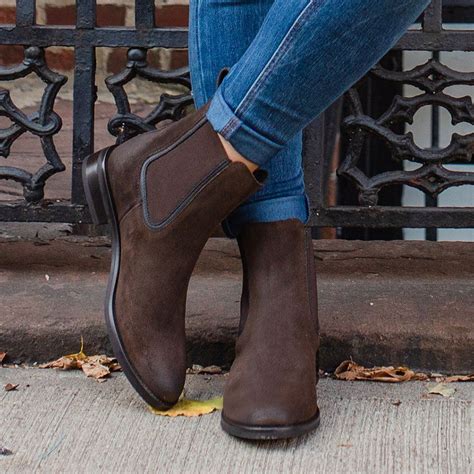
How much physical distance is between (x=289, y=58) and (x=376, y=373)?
625 mm

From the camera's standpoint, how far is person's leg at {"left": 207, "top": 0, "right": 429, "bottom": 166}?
44.8 inches

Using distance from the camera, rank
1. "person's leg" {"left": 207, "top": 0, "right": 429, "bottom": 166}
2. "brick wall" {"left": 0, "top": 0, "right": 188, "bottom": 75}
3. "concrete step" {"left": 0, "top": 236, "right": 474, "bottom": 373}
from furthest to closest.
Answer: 1. "brick wall" {"left": 0, "top": 0, "right": 188, "bottom": 75}
2. "concrete step" {"left": 0, "top": 236, "right": 474, "bottom": 373}
3. "person's leg" {"left": 207, "top": 0, "right": 429, "bottom": 166}

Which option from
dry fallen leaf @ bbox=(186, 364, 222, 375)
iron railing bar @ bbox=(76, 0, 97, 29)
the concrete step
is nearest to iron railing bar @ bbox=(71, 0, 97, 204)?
iron railing bar @ bbox=(76, 0, 97, 29)

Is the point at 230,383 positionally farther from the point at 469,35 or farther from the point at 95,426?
the point at 469,35

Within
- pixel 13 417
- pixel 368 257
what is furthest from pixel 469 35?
pixel 13 417

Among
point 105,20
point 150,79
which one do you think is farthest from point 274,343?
point 105,20

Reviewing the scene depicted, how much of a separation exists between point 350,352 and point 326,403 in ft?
0.60

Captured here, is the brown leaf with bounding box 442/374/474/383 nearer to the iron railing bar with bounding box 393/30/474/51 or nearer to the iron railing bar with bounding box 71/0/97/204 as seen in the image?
the iron railing bar with bounding box 393/30/474/51

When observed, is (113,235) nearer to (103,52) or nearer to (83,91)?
(83,91)

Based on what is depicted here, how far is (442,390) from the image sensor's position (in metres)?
1.51

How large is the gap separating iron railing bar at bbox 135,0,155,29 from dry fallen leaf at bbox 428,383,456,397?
0.91 metres

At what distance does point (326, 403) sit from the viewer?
145cm

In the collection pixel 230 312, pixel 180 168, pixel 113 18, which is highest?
pixel 113 18

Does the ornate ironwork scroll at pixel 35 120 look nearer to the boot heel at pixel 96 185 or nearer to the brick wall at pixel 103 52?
the boot heel at pixel 96 185
